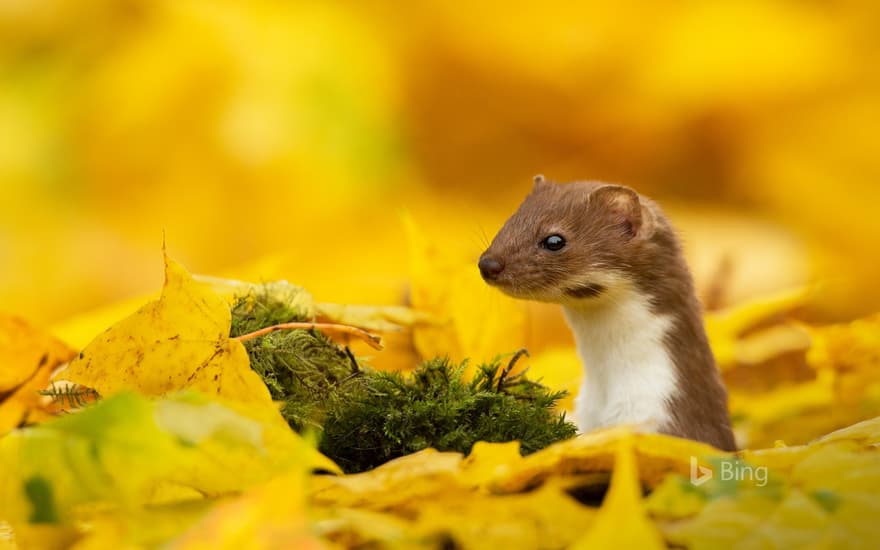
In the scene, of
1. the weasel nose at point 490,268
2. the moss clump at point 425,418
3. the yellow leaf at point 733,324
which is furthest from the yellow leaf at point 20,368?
the yellow leaf at point 733,324

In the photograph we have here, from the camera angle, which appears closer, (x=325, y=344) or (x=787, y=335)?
(x=325, y=344)

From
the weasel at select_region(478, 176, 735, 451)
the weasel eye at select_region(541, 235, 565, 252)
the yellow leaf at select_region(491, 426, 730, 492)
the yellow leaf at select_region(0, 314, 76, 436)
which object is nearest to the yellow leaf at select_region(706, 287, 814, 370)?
the weasel at select_region(478, 176, 735, 451)

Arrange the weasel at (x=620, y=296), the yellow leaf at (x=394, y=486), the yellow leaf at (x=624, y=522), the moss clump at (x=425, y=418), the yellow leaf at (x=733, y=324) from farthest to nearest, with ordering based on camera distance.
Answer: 1. the yellow leaf at (x=733, y=324)
2. the weasel at (x=620, y=296)
3. the moss clump at (x=425, y=418)
4. the yellow leaf at (x=394, y=486)
5. the yellow leaf at (x=624, y=522)

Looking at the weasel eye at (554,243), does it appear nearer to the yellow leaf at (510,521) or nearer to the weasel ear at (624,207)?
the weasel ear at (624,207)

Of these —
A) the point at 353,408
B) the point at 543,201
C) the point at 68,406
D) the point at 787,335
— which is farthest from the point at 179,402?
the point at 787,335

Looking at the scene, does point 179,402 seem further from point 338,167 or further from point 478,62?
point 478,62

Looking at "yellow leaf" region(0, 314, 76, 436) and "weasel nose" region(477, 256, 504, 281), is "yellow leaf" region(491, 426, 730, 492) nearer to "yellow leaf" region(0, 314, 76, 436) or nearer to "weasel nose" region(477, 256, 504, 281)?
"weasel nose" region(477, 256, 504, 281)
